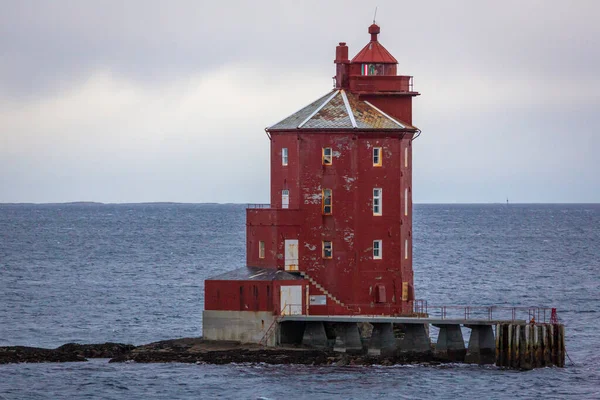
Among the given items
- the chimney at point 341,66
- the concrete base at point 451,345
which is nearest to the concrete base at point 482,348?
the concrete base at point 451,345

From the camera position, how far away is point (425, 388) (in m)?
54.9

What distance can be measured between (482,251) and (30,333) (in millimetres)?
87948

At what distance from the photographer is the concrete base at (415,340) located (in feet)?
195

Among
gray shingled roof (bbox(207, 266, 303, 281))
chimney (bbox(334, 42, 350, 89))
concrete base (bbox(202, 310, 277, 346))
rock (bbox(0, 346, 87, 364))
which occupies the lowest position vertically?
rock (bbox(0, 346, 87, 364))

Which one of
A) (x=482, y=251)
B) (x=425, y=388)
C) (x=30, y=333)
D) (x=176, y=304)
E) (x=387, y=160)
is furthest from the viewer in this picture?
(x=482, y=251)

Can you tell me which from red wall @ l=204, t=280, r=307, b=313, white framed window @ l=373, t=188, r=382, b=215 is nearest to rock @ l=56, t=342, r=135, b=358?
red wall @ l=204, t=280, r=307, b=313

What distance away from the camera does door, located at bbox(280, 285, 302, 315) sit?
59.8 metres

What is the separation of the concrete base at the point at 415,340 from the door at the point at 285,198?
8.42 meters

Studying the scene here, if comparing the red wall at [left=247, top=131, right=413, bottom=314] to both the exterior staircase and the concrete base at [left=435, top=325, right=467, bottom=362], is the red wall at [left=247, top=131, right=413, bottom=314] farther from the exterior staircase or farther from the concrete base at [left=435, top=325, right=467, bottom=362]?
the concrete base at [left=435, top=325, right=467, bottom=362]

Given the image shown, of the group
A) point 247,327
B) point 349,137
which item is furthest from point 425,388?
point 349,137

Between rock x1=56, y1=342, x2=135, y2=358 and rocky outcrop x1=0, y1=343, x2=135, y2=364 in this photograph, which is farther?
rock x1=56, y1=342, x2=135, y2=358

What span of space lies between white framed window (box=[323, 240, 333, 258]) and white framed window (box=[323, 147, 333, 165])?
359 centimetres

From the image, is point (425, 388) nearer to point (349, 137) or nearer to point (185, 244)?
point (349, 137)

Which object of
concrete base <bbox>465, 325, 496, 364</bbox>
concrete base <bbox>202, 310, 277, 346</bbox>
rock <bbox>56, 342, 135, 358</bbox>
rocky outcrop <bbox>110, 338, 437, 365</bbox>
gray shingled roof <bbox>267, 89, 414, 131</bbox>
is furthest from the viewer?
gray shingled roof <bbox>267, 89, 414, 131</bbox>
